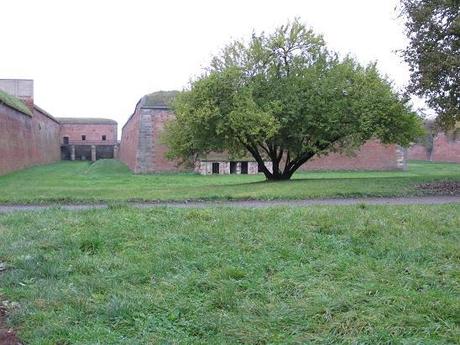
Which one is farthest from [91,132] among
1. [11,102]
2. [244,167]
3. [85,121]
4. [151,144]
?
[244,167]

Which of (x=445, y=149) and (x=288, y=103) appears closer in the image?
(x=288, y=103)

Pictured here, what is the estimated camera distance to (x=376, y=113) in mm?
19828

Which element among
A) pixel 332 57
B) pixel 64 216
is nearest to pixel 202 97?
pixel 332 57

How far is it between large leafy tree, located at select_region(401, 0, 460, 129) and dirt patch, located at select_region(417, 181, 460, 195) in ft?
8.23

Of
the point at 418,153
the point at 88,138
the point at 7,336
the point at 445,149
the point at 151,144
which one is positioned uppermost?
the point at 88,138

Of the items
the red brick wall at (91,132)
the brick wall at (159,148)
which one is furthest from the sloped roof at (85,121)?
the brick wall at (159,148)

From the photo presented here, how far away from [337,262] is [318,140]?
638 inches

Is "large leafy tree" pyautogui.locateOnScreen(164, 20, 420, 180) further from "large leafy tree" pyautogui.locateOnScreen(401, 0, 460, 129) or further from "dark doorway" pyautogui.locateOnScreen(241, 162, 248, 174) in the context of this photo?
"dark doorway" pyautogui.locateOnScreen(241, 162, 248, 174)

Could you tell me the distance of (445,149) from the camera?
62031 mm

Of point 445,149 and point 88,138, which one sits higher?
point 88,138

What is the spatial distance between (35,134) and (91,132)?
125ft

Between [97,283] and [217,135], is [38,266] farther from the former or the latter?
[217,135]

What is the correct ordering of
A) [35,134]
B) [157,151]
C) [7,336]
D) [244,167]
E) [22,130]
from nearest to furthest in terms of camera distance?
[7,336], [22,130], [244,167], [157,151], [35,134]

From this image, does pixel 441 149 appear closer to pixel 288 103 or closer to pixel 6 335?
pixel 288 103
